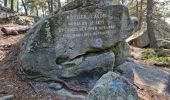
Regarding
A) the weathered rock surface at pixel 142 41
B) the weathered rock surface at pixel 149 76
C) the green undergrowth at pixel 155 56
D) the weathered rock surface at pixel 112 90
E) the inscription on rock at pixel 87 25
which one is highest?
the inscription on rock at pixel 87 25

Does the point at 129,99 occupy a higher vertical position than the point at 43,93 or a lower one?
higher

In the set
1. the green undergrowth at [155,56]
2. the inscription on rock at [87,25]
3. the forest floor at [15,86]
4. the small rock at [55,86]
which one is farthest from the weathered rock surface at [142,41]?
the small rock at [55,86]

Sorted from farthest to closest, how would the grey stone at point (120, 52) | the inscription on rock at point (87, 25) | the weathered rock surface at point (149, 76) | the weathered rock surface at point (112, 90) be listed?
the weathered rock surface at point (149, 76) < the grey stone at point (120, 52) < the inscription on rock at point (87, 25) < the weathered rock surface at point (112, 90)

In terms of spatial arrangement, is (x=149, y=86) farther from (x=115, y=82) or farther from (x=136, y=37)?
(x=136, y=37)

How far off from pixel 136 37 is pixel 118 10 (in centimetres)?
1348

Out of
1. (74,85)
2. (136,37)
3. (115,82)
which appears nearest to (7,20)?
(136,37)

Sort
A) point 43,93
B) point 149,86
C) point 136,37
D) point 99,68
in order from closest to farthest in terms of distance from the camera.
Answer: point 43,93, point 99,68, point 149,86, point 136,37

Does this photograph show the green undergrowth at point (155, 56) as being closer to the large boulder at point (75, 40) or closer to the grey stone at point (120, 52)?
the grey stone at point (120, 52)

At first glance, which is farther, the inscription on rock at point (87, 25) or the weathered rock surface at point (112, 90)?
the inscription on rock at point (87, 25)

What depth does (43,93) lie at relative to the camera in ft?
28.3

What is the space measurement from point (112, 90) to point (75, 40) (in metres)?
4.83

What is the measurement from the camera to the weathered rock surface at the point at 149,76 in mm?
11022

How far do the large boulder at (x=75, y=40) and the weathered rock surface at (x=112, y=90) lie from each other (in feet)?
14.0

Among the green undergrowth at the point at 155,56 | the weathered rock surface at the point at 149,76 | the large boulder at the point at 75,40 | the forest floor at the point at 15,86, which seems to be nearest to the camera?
the forest floor at the point at 15,86
